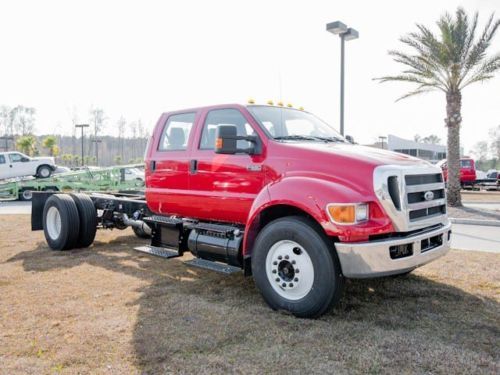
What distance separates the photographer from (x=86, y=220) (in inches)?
301

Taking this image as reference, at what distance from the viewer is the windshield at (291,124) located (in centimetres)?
507

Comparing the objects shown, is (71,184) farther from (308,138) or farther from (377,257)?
(377,257)

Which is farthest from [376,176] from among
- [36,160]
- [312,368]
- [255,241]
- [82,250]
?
[36,160]

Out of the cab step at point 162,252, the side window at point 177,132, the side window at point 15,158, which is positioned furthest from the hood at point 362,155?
the side window at point 15,158

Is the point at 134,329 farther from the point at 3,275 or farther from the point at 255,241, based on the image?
the point at 3,275

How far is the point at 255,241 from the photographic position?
456cm

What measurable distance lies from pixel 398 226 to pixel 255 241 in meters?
1.42

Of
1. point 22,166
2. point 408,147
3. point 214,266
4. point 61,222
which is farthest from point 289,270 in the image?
point 408,147

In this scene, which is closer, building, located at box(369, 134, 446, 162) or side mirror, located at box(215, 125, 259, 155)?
side mirror, located at box(215, 125, 259, 155)

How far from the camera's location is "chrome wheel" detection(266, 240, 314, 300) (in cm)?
418

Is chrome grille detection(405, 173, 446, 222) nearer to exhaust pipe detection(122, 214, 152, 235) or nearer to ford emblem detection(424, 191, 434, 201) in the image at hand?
ford emblem detection(424, 191, 434, 201)

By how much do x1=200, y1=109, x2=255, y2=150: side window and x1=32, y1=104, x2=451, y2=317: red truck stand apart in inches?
0.6

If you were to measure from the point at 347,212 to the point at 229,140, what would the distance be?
145cm

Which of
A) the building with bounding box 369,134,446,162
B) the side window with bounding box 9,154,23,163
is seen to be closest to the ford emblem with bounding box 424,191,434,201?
the side window with bounding box 9,154,23,163
